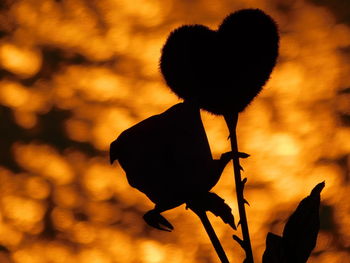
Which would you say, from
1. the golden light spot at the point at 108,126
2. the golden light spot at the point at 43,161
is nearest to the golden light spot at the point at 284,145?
the golden light spot at the point at 108,126

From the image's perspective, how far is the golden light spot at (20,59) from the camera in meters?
0.70

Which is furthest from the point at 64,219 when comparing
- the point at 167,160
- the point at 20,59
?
the point at 167,160

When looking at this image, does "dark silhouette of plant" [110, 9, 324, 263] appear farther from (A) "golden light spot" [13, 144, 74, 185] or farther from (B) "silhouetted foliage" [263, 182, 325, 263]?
(A) "golden light spot" [13, 144, 74, 185]

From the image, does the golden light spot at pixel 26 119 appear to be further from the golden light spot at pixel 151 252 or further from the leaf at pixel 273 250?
the leaf at pixel 273 250

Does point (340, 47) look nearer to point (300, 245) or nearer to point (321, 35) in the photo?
point (321, 35)

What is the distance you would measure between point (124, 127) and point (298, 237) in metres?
0.34

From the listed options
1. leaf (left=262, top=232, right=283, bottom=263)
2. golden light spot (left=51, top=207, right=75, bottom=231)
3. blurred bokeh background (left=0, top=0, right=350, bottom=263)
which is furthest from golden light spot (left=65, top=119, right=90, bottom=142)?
leaf (left=262, top=232, right=283, bottom=263)

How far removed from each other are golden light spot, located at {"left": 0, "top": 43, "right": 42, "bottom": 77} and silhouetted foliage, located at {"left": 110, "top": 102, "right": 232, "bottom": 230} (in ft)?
1.37

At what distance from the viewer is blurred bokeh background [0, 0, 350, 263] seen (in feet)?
1.99

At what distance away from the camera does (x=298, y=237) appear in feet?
1.22

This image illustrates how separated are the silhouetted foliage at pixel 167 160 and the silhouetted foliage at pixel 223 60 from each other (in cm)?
2

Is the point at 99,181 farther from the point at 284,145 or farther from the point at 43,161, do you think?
the point at 284,145

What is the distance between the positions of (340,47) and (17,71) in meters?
0.49

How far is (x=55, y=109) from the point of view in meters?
0.69
